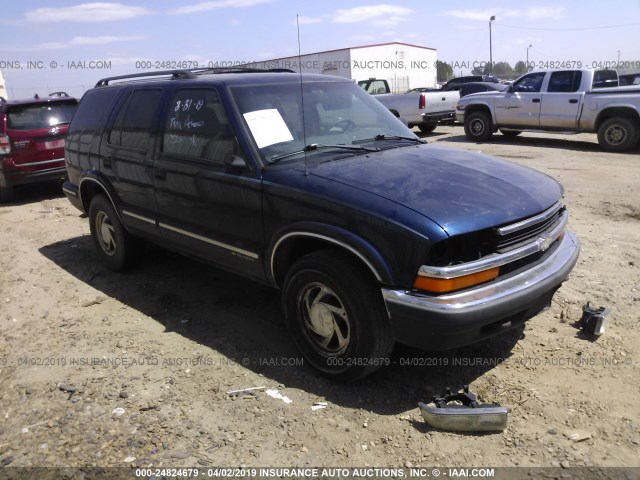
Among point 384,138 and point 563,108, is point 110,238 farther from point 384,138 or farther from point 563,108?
point 563,108

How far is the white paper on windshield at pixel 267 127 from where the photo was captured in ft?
12.2

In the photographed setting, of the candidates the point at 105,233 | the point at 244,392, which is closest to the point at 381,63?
the point at 105,233

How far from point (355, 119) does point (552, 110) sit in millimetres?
10319

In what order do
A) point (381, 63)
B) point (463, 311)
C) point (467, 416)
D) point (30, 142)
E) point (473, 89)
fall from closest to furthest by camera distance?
point (463, 311) < point (467, 416) < point (30, 142) < point (473, 89) < point (381, 63)

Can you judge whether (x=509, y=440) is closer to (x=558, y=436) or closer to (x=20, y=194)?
(x=558, y=436)

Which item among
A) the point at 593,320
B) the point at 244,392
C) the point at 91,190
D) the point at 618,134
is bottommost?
the point at 244,392

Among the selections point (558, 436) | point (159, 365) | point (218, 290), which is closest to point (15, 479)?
point (159, 365)

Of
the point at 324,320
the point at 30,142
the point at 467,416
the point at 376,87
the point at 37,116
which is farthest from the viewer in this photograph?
the point at 376,87

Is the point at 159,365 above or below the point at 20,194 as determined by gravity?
below

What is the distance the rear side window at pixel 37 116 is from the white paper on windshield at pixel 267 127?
24.1 ft

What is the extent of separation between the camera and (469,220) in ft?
9.26

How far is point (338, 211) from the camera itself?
3074 mm

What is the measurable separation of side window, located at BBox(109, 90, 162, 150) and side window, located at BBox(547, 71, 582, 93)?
11.0 m

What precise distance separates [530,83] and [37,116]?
1132 cm
